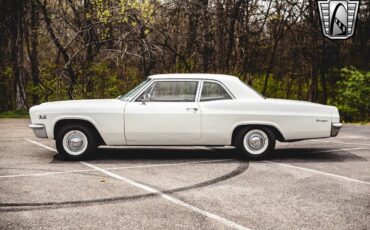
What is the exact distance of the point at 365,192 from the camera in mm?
6230

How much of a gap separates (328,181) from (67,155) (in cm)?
445

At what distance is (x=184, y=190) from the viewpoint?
6.23 meters

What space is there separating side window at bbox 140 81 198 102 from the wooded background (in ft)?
29.6

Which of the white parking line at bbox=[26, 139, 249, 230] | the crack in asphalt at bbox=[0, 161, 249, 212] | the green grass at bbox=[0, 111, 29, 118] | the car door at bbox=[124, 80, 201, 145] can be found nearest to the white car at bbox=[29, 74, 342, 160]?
the car door at bbox=[124, 80, 201, 145]

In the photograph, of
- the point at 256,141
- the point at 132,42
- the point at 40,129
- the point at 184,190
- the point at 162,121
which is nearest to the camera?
the point at 184,190

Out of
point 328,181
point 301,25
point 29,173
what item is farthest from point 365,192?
point 301,25

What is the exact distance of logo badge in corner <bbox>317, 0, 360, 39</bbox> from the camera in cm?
1911

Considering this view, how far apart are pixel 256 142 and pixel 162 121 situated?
1.73 metres

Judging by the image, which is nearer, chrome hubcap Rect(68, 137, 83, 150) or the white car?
the white car

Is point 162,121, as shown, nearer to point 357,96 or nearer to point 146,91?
point 146,91

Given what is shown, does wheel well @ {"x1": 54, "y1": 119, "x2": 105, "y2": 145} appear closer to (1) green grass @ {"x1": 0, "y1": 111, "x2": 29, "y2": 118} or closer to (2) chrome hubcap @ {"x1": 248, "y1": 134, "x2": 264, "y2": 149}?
(2) chrome hubcap @ {"x1": 248, "y1": 134, "x2": 264, "y2": 149}

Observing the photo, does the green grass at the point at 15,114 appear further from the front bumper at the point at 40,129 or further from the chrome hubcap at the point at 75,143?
the chrome hubcap at the point at 75,143

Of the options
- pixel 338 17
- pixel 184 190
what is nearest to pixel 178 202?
pixel 184 190

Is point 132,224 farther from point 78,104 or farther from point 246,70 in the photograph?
point 246,70
